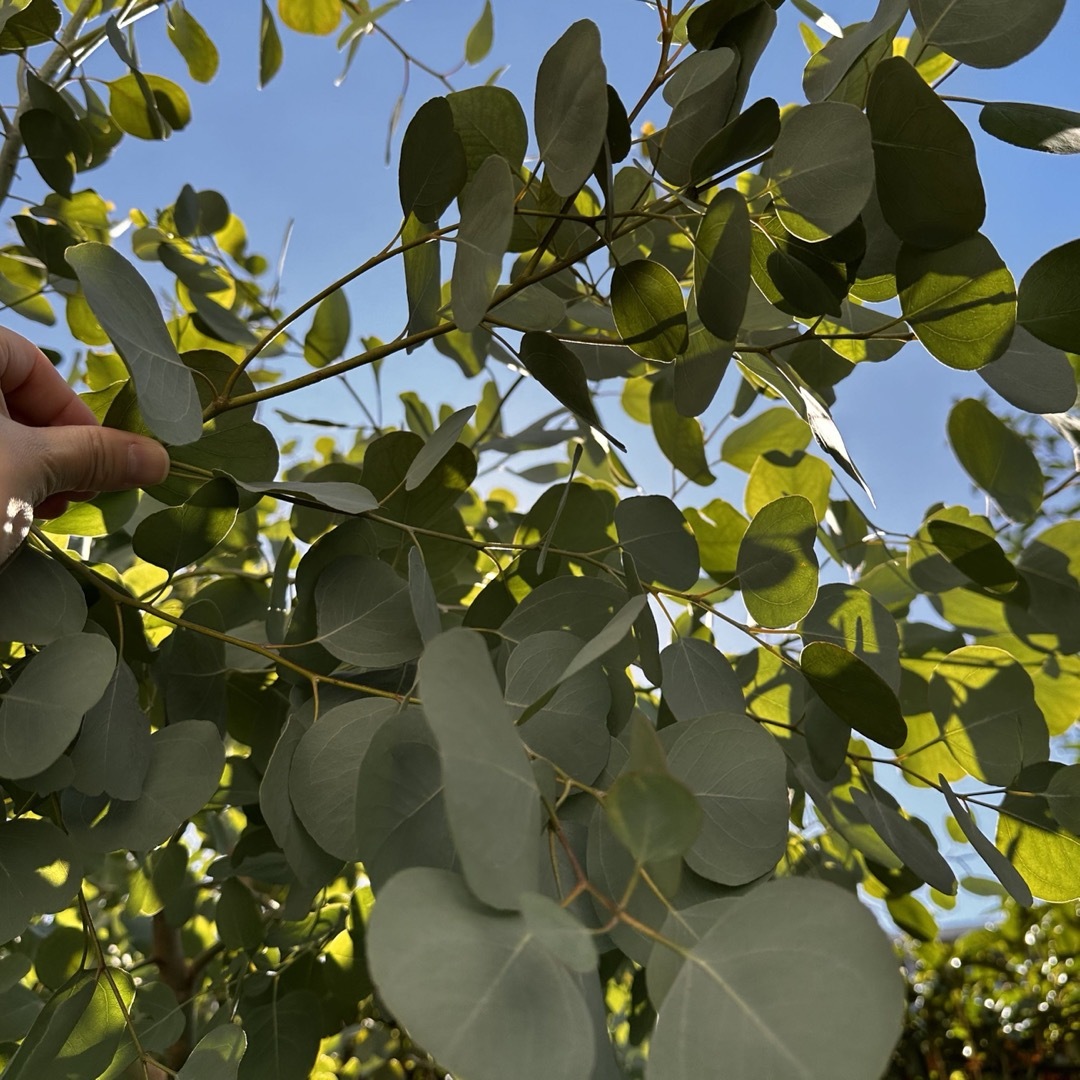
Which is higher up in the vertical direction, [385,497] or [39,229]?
[39,229]

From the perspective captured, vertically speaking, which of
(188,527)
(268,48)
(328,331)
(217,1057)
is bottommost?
(217,1057)

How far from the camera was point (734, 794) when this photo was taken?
31cm

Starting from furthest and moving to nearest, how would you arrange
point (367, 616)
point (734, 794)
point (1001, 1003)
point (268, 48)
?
point (1001, 1003) → point (268, 48) → point (367, 616) → point (734, 794)

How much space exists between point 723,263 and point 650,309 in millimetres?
56

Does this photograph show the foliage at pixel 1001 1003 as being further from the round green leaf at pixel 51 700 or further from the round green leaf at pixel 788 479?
the round green leaf at pixel 51 700

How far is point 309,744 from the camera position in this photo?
1.18ft

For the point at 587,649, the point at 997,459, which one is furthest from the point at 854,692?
the point at 997,459

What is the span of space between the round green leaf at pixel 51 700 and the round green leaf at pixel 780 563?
287 millimetres

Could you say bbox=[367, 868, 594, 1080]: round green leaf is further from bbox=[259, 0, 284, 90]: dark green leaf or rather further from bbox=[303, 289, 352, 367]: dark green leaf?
bbox=[259, 0, 284, 90]: dark green leaf

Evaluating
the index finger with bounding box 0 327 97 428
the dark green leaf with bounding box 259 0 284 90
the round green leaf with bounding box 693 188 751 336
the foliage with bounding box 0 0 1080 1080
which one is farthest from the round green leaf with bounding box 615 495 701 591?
the dark green leaf with bounding box 259 0 284 90

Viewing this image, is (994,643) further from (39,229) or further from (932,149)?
(39,229)

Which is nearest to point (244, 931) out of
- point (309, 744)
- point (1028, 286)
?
point (309, 744)

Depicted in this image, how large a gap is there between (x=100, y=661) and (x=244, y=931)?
0.30m

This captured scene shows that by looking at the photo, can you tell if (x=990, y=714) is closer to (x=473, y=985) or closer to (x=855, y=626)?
(x=855, y=626)
